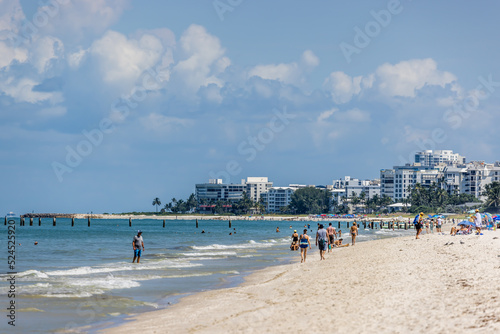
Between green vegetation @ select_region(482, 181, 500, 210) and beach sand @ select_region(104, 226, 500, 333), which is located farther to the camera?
green vegetation @ select_region(482, 181, 500, 210)

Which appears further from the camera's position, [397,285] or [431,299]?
[397,285]

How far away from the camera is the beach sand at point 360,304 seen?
11.3m

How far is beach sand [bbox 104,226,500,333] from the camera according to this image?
37.0ft

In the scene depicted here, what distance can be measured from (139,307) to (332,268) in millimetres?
9135

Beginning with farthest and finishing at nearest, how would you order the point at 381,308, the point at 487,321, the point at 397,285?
the point at 397,285 < the point at 381,308 < the point at 487,321

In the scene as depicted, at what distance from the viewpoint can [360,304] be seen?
13570mm

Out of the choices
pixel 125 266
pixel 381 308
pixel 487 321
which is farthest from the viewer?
pixel 125 266

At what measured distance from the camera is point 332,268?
23.4 m

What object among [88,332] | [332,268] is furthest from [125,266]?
[88,332]

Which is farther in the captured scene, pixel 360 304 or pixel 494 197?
pixel 494 197

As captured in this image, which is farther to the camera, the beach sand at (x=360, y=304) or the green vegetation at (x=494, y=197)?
the green vegetation at (x=494, y=197)

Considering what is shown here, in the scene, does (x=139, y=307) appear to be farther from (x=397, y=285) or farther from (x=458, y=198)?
(x=458, y=198)

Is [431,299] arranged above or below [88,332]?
above

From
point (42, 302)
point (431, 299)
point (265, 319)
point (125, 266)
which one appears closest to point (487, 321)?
point (431, 299)
